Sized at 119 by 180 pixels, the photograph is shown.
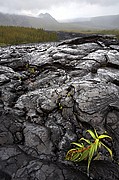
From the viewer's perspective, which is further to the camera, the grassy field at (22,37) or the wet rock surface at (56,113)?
the grassy field at (22,37)

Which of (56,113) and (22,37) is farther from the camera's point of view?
(22,37)

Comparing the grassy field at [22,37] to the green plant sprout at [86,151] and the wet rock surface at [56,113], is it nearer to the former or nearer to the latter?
the wet rock surface at [56,113]

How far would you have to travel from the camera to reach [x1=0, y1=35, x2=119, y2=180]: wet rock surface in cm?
405

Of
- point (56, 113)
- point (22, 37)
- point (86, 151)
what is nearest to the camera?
point (86, 151)

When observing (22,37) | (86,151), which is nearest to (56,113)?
(86,151)

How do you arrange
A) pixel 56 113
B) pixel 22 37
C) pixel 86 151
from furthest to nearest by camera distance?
pixel 22 37, pixel 56 113, pixel 86 151

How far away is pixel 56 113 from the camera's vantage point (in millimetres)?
5531

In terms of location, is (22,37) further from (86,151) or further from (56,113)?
(86,151)

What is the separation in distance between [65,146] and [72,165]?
555 mm

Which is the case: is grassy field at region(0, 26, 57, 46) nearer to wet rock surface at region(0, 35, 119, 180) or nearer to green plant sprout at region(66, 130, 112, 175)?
wet rock surface at region(0, 35, 119, 180)

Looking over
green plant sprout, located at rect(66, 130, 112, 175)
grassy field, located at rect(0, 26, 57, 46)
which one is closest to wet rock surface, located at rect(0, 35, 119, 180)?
green plant sprout, located at rect(66, 130, 112, 175)

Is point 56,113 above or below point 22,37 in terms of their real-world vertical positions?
below

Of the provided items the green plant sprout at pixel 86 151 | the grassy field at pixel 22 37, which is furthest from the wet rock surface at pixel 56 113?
the grassy field at pixel 22 37

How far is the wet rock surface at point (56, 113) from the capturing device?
4.05 metres
